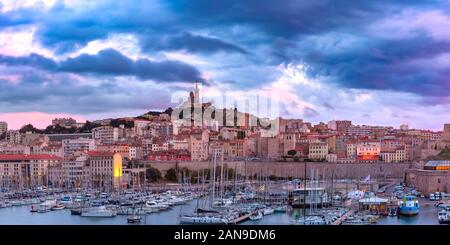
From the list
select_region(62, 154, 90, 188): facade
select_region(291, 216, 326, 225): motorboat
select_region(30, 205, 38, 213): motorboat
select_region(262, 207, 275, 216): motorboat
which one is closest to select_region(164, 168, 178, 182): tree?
select_region(62, 154, 90, 188): facade

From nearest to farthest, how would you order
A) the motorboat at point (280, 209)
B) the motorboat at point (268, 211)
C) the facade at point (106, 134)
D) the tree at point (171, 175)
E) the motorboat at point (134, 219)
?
the motorboat at point (134, 219)
the motorboat at point (268, 211)
the motorboat at point (280, 209)
the tree at point (171, 175)
the facade at point (106, 134)

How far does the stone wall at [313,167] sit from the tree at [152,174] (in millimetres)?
491

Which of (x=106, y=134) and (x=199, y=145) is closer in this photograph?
(x=199, y=145)

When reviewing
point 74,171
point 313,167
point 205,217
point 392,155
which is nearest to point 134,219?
point 205,217

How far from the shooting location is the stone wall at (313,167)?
16.2m

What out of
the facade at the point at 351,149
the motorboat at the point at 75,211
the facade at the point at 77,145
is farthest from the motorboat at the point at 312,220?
the facade at the point at 77,145

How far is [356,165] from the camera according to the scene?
17.0 m

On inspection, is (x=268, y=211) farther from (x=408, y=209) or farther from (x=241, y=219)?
(x=408, y=209)

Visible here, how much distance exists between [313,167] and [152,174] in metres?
3.53

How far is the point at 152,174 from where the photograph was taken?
1593cm

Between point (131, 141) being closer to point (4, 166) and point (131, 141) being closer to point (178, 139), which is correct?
point (178, 139)

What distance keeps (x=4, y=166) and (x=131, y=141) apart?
4590 mm

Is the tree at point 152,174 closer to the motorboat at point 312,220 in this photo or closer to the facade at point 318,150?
the facade at point 318,150

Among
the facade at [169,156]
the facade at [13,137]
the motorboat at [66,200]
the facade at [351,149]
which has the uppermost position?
the facade at [13,137]
